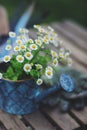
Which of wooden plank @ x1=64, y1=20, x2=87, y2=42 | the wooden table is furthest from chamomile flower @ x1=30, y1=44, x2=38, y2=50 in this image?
wooden plank @ x1=64, y1=20, x2=87, y2=42

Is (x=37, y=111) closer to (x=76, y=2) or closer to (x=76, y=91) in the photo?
(x=76, y=91)

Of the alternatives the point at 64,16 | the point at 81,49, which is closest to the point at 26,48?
the point at 81,49

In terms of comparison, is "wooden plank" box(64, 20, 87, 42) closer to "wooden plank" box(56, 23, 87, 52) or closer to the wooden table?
"wooden plank" box(56, 23, 87, 52)

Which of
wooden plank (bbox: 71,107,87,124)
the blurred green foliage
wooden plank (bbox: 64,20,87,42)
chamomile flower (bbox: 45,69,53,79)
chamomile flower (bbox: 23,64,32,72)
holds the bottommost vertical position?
wooden plank (bbox: 71,107,87,124)

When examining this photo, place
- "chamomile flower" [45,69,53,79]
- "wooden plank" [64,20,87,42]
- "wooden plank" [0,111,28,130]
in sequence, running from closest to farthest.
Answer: "chamomile flower" [45,69,53,79] < "wooden plank" [0,111,28,130] < "wooden plank" [64,20,87,42]

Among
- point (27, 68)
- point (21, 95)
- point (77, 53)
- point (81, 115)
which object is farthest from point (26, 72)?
point (77, 53)

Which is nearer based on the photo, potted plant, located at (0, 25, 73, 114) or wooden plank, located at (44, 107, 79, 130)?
potted plant, located at (0, 25, 73, 114)

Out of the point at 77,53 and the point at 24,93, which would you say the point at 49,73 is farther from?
the point at 77,53
